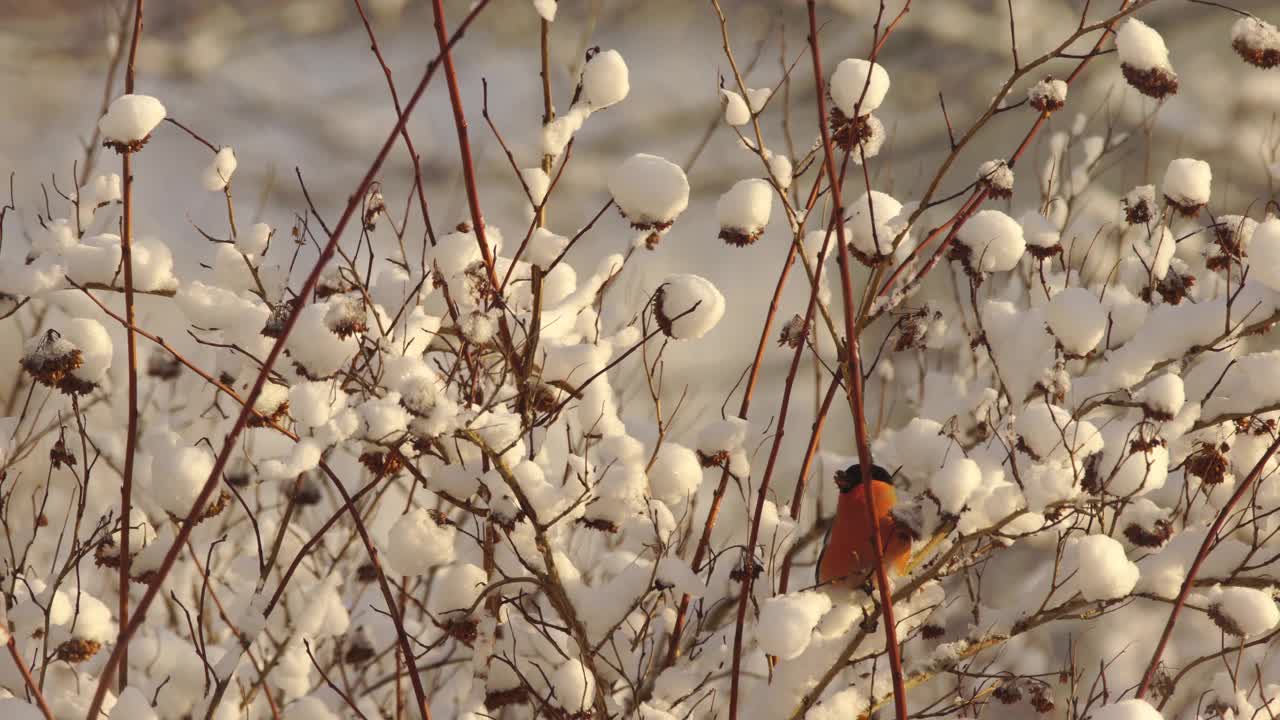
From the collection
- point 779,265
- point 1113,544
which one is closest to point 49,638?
point 1113,544

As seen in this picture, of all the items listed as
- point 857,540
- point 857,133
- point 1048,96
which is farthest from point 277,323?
point 1048,96

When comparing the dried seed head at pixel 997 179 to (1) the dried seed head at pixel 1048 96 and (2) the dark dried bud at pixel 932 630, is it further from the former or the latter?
(2) the dark dried bud at pixel 932 630

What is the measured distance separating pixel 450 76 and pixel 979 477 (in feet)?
2.33

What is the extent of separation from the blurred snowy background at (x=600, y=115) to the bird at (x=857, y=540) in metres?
2.41

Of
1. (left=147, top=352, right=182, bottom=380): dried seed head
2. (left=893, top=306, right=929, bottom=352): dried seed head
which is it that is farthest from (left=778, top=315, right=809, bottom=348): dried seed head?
(left=147, top=352, right=182, bottom=380): dried seed head

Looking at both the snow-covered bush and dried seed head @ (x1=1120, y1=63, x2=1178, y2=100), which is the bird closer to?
the snow-covered bush

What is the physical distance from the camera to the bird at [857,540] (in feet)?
4.92

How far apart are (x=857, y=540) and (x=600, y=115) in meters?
3.60

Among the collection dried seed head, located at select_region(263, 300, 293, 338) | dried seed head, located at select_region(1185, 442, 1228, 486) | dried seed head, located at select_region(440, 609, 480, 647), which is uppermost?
dried seed head, located at select_region(1185, 442, 1228, 486)

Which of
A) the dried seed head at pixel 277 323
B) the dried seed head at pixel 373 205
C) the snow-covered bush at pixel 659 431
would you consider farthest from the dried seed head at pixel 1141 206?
the dried seed head at pixel 277 323

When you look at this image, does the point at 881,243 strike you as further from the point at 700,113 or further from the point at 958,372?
the point at 700,113

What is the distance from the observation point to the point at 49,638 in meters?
1.50

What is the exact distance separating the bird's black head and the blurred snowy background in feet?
7.63

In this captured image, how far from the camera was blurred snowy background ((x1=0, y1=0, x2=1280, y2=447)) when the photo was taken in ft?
15.0
